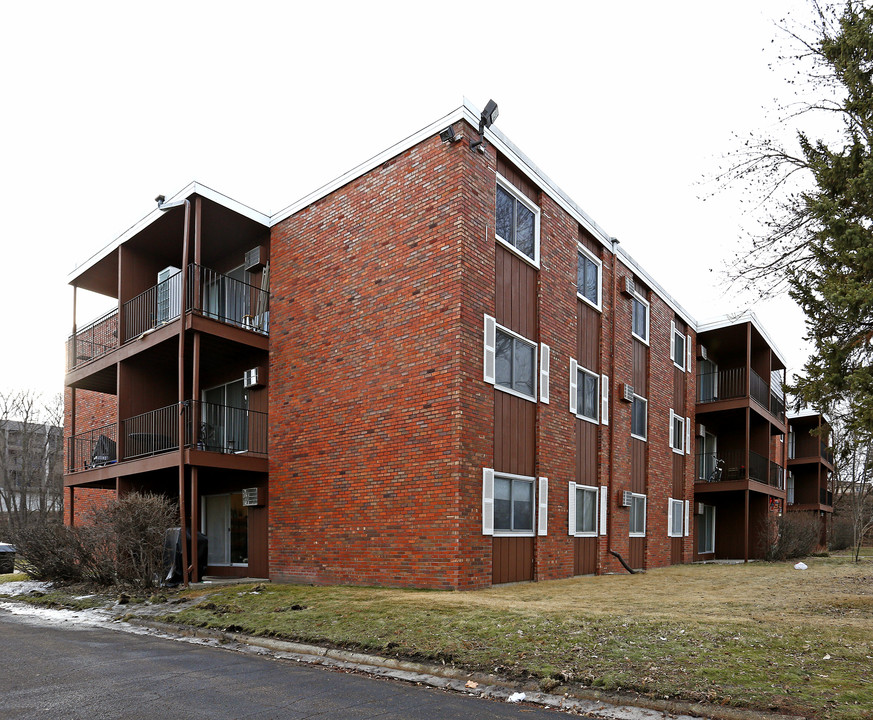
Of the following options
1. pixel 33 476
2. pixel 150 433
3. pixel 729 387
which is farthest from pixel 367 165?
pixel 33 476

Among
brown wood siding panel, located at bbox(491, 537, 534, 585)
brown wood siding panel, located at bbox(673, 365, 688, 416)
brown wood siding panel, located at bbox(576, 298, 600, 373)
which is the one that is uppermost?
brown wood siding panel, located at bbox(576, 298, 600, 373)

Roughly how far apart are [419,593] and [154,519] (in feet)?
16.2

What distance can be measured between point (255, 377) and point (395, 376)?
4.46m

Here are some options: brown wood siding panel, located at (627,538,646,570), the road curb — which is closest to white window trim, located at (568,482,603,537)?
brown wood siding panel, located at (627,538,646,570)

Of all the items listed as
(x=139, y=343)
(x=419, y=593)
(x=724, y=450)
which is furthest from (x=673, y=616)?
(x=724, y=450)

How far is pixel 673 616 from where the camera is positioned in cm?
874

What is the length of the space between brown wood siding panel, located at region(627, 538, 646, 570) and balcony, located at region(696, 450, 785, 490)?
22.2 ft

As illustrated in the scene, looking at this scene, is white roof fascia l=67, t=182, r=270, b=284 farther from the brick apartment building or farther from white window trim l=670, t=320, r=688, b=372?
white window trim l=670, t=320, r=688, b=372

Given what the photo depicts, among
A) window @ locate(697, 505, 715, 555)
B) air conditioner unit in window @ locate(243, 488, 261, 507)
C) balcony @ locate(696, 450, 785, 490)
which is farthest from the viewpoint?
balcony @ locate(696, 450, 785, 490)

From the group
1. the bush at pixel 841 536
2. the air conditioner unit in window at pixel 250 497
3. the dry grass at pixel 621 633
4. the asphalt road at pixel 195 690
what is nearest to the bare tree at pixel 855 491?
the bush at pixel 841 536

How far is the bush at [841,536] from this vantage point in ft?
138

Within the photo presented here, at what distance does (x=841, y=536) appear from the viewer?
139ft

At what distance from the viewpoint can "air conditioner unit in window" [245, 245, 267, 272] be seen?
56.9 feet

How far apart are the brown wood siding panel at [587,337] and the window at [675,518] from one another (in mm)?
7491
